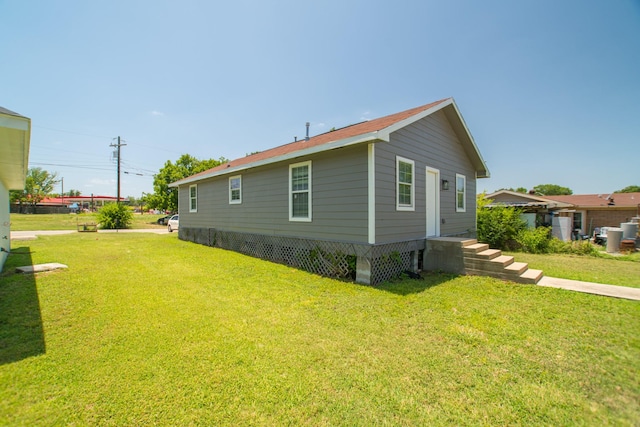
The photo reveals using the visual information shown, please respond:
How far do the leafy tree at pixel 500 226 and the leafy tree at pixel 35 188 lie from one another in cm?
5872

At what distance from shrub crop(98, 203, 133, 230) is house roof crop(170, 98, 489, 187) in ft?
52.3

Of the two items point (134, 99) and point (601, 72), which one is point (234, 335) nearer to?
point (601, 72)

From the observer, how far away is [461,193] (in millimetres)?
9672

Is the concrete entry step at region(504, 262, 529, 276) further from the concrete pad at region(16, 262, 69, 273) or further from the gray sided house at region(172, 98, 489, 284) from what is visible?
the concrete pad at region(16, 262, 69, 273)

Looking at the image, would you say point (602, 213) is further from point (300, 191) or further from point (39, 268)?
point (39, 268)

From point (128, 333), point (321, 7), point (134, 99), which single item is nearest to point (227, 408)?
point (128, 333)

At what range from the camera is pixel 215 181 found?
39.1ft

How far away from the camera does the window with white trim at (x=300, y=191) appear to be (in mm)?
7289

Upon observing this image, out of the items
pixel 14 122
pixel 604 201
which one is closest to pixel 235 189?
pixel 14 122

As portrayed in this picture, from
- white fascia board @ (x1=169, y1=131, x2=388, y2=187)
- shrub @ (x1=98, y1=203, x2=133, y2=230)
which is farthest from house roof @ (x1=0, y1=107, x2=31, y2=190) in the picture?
shrub @ (x1=98, y1=203, x2=133, y2=230)

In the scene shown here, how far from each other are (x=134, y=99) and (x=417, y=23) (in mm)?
14454

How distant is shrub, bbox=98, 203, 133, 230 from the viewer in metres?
23.0

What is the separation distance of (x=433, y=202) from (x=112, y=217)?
26.0m

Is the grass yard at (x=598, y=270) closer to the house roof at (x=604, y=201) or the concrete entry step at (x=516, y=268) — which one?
the concrete entry step at (x=516, y=268)
